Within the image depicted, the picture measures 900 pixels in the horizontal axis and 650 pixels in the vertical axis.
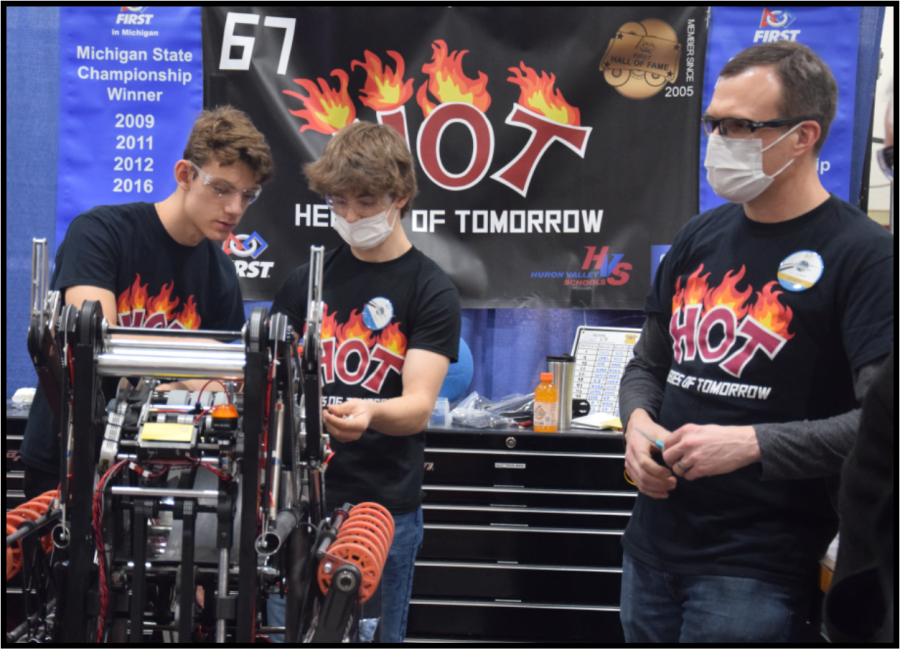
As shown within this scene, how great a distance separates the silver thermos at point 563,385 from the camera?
3119 mm

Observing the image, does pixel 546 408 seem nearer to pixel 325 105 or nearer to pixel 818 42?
pixel 325 105

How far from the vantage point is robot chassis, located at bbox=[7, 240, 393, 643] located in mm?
1167

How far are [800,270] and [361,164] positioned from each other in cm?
103

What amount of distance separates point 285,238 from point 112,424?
2.33 meters

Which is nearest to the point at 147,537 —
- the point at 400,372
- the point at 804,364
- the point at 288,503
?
the point at 288,503

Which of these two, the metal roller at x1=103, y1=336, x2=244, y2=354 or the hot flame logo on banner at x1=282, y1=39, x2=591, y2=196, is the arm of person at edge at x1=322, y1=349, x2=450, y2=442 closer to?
the metal roller at x1=103, y1=336, x2=244, y2=354

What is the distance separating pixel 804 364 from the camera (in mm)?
1379

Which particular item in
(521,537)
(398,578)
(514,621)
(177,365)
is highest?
(177,365)

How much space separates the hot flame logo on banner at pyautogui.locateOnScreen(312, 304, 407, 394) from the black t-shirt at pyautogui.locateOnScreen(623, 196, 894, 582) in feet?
2.29

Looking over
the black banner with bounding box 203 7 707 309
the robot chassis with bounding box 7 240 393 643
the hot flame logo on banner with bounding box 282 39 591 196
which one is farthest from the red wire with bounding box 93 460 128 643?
the hot flame logo on banner with bounding box 282 39 591 196

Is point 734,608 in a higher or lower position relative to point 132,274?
lower

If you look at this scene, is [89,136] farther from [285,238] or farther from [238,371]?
[238,371]

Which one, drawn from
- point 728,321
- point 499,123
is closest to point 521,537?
point 728,321

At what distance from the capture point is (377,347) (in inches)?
71.5
